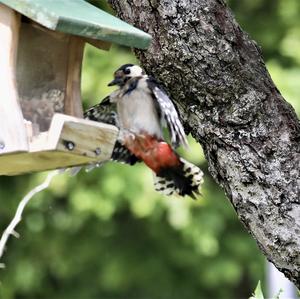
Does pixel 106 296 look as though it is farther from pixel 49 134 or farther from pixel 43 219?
pixel 49 134

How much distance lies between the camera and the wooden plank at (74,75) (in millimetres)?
3305

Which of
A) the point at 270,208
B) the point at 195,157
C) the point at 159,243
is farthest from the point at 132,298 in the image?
the point at 270,208

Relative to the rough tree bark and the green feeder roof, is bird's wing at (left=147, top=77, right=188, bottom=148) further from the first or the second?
the green feeder roof

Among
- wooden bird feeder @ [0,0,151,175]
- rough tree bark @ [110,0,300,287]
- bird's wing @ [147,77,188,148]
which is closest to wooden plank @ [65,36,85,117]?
wooden bird feeder @ [0,0,151,175]

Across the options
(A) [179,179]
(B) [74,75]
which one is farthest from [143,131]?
(B) [74,75]

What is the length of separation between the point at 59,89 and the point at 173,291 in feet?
22.0

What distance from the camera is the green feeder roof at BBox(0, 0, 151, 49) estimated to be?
9.41 ft

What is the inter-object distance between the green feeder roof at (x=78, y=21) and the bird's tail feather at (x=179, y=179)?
1809mm

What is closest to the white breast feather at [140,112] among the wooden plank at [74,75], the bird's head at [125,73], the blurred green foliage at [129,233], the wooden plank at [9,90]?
the bird's head at [125,73]

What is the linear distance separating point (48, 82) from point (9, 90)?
283 mm

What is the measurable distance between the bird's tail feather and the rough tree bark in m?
1.50

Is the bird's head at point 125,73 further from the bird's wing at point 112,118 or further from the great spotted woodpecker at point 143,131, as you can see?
the bird's wing at point 112,118

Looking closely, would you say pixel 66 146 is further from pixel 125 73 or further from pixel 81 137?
pixel 125 73

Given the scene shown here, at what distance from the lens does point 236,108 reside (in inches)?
129
